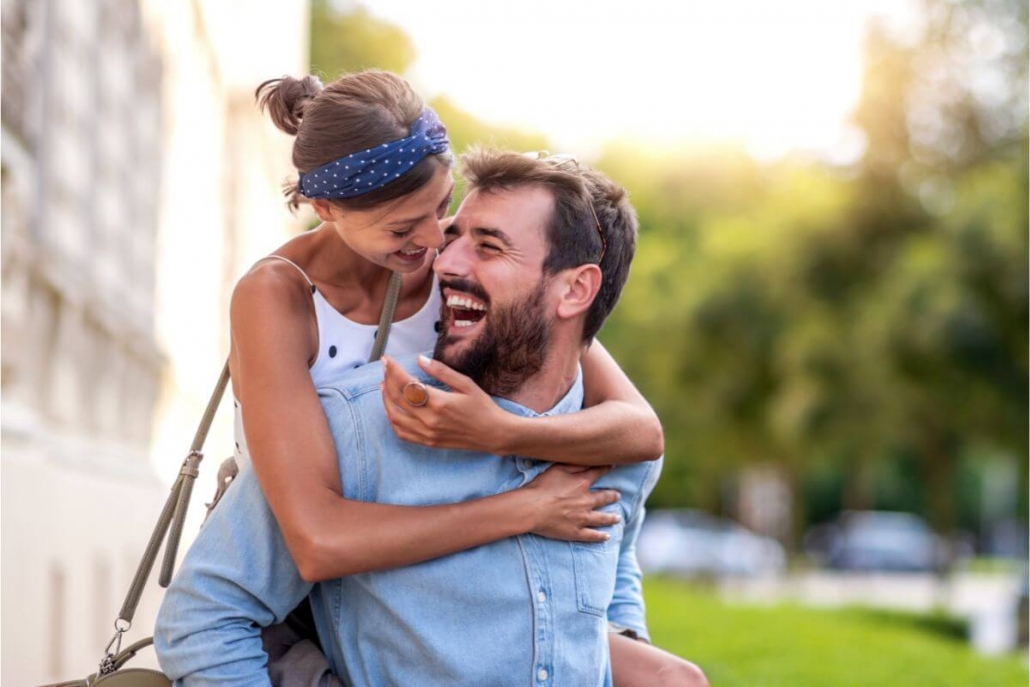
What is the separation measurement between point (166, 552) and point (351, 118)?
1.10 m

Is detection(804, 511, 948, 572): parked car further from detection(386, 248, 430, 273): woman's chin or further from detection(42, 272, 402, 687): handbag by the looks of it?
detection(42, 272, 402, 687): handbag

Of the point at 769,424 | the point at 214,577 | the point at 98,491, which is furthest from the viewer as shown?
the point at 769,424

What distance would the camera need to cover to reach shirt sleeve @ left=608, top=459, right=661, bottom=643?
3.83 meters

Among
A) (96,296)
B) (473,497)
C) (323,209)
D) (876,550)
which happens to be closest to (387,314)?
(323,209)

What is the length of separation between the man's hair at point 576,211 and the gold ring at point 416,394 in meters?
0.57

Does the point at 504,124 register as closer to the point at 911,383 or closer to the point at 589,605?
the point at 911,383

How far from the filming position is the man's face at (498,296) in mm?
3545

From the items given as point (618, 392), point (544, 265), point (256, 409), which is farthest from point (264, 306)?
point (618, 392)

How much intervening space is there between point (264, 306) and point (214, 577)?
2.37 ft

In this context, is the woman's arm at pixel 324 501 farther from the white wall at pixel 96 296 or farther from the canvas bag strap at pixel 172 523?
the white wall at pixel 96 296

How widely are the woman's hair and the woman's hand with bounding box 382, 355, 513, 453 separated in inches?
26.5

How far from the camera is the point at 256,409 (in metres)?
3.29

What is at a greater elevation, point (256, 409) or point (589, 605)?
point (256, 409)

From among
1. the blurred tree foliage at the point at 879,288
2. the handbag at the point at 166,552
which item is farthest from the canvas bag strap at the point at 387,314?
the blurred tree foliage at the point at 879,288
